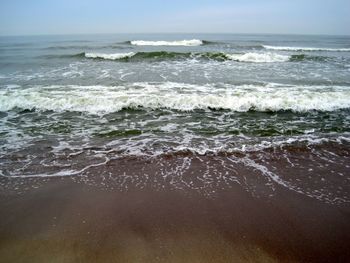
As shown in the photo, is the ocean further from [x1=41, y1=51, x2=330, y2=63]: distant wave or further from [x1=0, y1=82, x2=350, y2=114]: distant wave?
[x1=41, y1=51, x2=330, y2=63]: distant wave

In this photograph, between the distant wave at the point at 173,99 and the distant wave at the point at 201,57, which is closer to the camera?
the distant wave at the point at 173,99

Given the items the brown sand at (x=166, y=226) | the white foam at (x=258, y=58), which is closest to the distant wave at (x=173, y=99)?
the brown sand at (x=166, y=226)

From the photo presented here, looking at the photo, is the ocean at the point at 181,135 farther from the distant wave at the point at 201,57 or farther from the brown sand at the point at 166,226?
the distant wave at the point at 201,57

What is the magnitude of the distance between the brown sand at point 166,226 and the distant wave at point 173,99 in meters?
5.51

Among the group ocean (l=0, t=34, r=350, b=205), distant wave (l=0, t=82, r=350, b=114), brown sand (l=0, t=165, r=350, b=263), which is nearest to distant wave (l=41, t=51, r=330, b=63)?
ocean (l=0, t=34, r=350, b=205)

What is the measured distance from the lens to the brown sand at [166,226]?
3.43 meters

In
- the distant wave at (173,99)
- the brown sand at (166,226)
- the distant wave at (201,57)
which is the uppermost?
the distant wave at (201,57)

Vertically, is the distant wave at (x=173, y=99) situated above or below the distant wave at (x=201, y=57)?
below

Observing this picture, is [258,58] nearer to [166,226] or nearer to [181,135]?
[181,135]

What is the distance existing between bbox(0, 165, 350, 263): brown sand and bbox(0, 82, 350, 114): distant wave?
5510 millimetres

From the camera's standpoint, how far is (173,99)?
1052 centimetres

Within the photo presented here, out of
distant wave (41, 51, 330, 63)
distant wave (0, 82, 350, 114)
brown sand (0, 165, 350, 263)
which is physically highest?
distant wave (41, 51, 330, 63)

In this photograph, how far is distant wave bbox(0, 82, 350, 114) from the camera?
33.0 ft

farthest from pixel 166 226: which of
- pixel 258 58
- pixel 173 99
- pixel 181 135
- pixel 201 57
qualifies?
pixel 258 58
